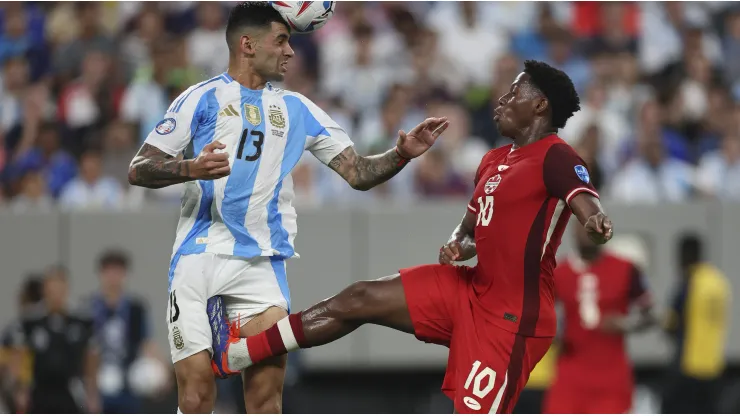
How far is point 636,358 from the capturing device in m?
12.1

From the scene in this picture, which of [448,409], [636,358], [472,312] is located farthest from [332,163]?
[636,358]

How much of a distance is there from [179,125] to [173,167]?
0.31 m

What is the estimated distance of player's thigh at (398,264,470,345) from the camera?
618 centimetres

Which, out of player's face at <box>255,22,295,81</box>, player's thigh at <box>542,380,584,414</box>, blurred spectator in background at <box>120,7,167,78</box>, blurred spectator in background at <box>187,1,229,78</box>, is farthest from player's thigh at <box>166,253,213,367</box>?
blurred spectator in background at <box>120,7,167,78</box>

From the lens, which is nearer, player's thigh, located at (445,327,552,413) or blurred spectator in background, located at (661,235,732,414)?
player's thigh, located at (445,327,552,413)

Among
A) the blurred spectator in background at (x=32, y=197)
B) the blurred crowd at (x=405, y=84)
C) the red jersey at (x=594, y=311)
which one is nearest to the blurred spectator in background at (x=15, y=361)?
the blurred spectator in background at (x=32, y=197)

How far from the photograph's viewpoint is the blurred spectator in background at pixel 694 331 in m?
11.0

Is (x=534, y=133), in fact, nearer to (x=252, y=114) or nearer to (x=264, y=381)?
(x=252, y=114)

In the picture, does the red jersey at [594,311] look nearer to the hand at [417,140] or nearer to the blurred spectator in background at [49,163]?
the hand at [417,140]

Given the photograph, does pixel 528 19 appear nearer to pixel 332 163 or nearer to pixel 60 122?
pixel 60 122

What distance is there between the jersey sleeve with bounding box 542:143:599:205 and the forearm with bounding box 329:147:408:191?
2.71 ft

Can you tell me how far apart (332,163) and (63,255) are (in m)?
6.00

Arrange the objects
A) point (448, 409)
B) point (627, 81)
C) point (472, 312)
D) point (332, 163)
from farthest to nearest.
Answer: point (627, 81), point (448, 409), point (332, 163), point (472, 312)

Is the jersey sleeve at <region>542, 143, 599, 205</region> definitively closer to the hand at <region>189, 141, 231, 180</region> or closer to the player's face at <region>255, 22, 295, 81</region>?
the player's face at <region>255, 22, 295, 81</region>
